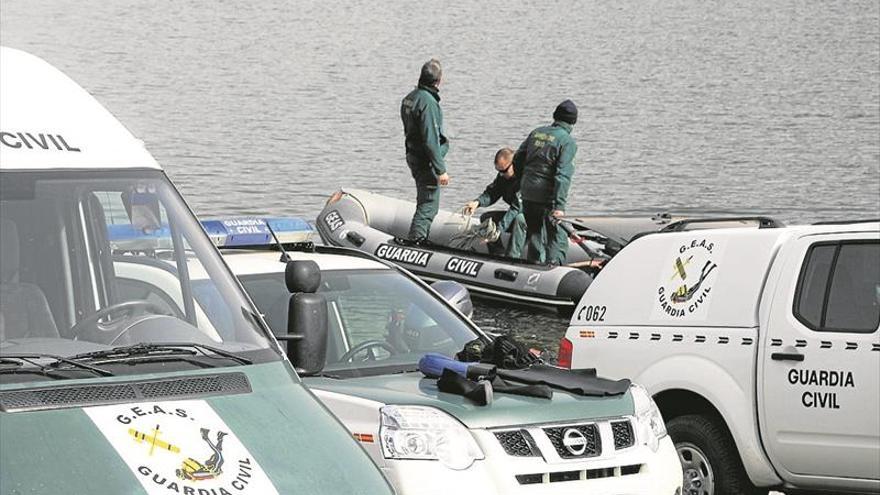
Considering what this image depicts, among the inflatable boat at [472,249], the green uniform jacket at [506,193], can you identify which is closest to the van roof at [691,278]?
the inflatable boat at [472,249]

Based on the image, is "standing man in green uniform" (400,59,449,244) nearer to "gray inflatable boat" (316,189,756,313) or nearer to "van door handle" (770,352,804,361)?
"gray inflatable boat" (316,189,756,313)

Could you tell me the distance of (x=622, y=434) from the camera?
25.1 ft

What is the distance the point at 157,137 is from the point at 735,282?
4226cm

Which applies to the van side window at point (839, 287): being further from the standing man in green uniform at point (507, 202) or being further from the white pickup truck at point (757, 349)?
the standing man in green uniform at point (507, 202)

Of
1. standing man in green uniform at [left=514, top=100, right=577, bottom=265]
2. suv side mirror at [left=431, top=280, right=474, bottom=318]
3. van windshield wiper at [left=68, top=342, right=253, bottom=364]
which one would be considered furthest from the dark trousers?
van windshield wiper at [left=68, top=342, right=253, bottom=364]

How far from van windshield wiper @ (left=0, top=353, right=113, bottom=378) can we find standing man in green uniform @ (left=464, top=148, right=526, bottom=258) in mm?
15105

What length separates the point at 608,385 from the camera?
799 centimetres

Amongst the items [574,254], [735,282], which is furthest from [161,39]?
[735,282]

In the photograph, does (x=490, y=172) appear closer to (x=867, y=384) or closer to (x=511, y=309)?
(x=511, y=309)

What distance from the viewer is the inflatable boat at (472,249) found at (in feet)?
63.2

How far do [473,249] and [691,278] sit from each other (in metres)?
12.4

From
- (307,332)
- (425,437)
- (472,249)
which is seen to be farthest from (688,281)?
(472,249)

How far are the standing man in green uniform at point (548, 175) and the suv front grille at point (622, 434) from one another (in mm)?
11044

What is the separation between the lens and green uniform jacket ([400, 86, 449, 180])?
65.5ft
